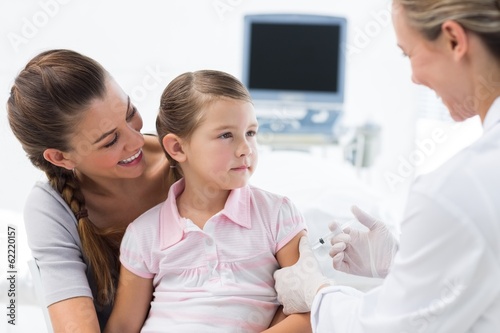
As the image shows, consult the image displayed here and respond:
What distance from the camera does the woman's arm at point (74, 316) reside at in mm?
1478

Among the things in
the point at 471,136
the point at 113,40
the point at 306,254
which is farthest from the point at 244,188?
the point at 471,136

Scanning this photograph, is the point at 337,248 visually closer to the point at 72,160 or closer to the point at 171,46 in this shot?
the point at 72,160

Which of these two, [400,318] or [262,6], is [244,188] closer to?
[400,318]

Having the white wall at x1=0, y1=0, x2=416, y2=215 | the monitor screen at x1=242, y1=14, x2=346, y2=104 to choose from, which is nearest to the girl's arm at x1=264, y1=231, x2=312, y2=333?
the white wall at x1=0, y1=0, x2=416, y2=215

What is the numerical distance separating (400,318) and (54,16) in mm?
3530

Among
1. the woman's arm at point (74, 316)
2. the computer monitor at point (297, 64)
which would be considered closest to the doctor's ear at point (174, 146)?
the woman's arm at point (74, 316)

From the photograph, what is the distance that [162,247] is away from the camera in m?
1.53

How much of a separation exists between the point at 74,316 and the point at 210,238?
1.08 feet

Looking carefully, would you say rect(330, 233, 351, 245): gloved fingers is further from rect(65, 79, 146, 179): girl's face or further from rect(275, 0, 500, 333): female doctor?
rect(65, 79, 146, 179): girl's face

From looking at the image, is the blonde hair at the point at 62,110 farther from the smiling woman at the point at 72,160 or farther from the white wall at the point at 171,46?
the white wall at the point at 171,46

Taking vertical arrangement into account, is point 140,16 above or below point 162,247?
above

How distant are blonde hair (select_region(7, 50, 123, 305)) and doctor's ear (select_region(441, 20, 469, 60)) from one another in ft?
2.64

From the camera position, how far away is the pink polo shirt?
1488 millimetres

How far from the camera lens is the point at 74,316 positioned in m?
1.49
